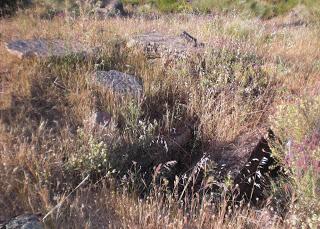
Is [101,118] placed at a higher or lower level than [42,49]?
lower

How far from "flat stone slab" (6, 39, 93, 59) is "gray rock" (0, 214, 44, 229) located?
8.70 feet

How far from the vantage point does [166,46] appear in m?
5.53

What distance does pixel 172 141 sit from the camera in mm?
3943

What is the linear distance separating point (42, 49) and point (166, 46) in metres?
1.67

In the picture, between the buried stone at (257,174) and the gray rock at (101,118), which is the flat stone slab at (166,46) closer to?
the gray rock at (101,118)

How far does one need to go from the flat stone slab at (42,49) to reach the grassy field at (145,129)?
105 millimetres

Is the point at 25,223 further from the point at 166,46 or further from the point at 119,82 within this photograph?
the point at 166,46

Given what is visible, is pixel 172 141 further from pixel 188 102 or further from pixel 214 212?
pixel 214 212

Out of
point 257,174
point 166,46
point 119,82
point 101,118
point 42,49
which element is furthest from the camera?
point 166,46

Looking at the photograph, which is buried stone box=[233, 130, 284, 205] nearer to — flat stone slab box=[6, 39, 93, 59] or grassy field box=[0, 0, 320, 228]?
grassy field box=[0, 0, 320, 228]

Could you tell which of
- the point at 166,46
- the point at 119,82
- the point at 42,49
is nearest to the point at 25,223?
the point at 119,82

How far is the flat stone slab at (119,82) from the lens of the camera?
420 cm

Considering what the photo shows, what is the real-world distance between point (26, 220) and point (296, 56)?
17.0ft

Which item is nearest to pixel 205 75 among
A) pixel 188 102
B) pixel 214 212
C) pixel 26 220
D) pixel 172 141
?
pixel 188 102
